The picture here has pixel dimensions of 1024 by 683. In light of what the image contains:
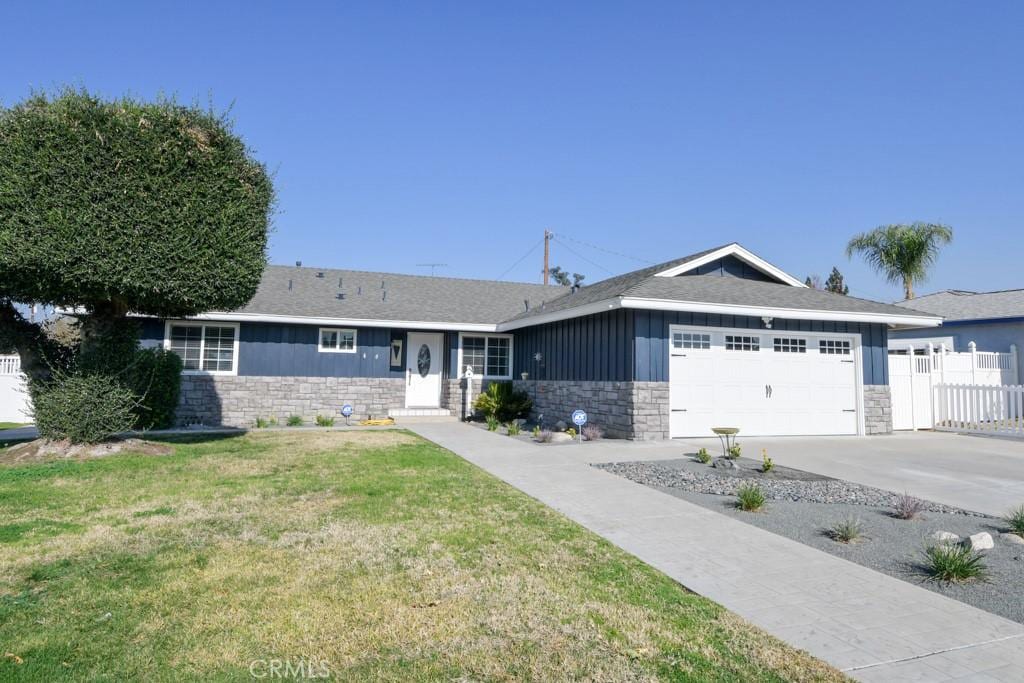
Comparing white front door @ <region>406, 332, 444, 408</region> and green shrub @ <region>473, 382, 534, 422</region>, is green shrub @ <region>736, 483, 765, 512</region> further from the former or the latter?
white front door @ <region>406, 332, 444, 408</region>

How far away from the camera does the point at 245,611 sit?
3.38m

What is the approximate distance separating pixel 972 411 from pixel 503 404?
38.8 ft

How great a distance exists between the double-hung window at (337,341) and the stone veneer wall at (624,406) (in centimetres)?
654

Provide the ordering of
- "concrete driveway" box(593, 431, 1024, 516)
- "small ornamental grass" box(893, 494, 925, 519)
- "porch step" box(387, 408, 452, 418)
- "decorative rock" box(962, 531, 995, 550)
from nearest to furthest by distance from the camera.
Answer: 1. "decorative rock" box(962, 531, 995, 550)
2. "small ornamental grass" box(893, 494, 925, 519)
3. "concrete driveway" box(593, 431, 1024, 516)
4. "porch step" box(387, 408, 452, 418)

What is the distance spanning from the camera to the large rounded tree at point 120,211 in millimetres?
7832

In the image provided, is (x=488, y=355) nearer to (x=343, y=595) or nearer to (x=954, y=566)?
(x=343, y=595)

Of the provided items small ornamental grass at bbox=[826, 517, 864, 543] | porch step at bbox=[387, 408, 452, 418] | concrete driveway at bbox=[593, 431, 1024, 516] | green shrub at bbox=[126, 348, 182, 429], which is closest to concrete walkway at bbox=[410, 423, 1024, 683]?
small ornamental grass at bbox=[826, 517, 864, 543]

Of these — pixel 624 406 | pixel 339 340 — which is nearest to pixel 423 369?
pixel 339 340

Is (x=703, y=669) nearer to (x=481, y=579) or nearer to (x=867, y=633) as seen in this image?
(x=867, y=633)

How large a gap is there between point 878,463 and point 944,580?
593cm

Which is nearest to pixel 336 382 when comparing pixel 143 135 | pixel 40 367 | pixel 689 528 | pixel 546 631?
pixel 40 367

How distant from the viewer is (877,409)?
13.5m

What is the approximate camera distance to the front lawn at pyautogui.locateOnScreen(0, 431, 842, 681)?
281 centimetres

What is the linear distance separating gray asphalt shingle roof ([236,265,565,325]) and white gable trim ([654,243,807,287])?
5.75 meters
